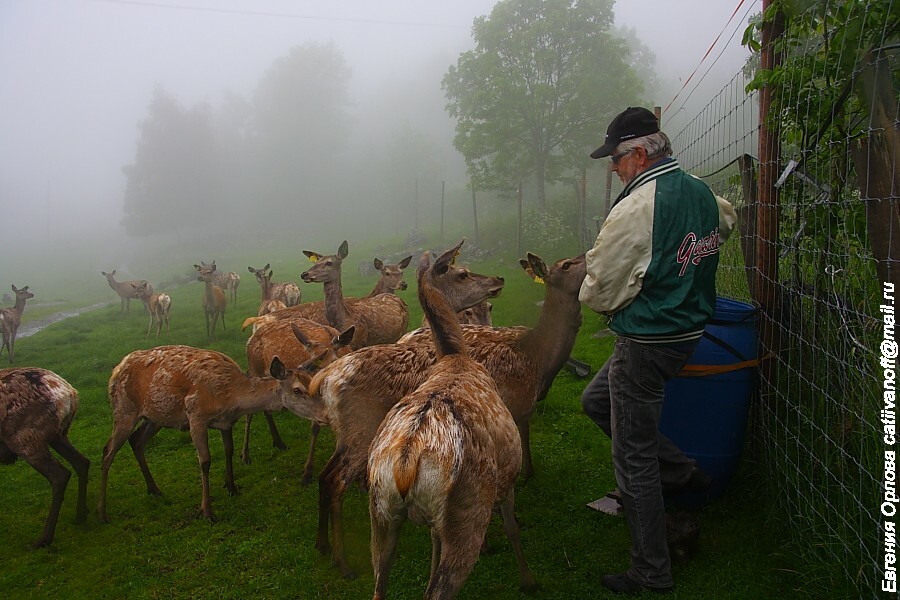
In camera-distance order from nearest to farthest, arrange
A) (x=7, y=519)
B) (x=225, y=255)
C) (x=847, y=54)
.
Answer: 1. (x=847, y=54)
2. (x=7, y=519)
3. (x=225, y=255)

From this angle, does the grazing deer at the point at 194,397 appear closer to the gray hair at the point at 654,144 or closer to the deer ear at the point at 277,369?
the deer ear at the point at 277,369

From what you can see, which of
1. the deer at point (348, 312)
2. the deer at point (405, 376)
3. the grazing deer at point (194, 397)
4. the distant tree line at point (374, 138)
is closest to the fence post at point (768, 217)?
the deer at point (405, 376)

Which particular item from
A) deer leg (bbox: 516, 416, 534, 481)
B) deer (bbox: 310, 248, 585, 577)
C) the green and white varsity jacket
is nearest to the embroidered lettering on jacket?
the green and white varsity jacket

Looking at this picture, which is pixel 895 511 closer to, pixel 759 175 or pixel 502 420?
pixel 502 420

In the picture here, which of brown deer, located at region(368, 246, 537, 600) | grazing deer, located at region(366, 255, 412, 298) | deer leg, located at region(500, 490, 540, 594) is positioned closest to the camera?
brown deer, located at region(368, 246, 537, 600)

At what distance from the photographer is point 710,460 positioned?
4.13m

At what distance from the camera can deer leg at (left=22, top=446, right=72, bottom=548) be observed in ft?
16.7

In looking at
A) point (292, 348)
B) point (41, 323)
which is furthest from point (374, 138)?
point (292, 348)

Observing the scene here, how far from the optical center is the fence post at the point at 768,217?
415cm

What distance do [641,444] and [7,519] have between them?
19.9ft

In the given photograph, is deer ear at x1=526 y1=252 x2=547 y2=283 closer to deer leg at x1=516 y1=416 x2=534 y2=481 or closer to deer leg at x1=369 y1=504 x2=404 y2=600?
deer leg at x1=516 y1=416 x2=534 y2=481

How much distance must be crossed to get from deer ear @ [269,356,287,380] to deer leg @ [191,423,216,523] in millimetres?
846

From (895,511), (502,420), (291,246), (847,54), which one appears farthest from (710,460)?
(291,246)

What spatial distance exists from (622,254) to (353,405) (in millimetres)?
2426
